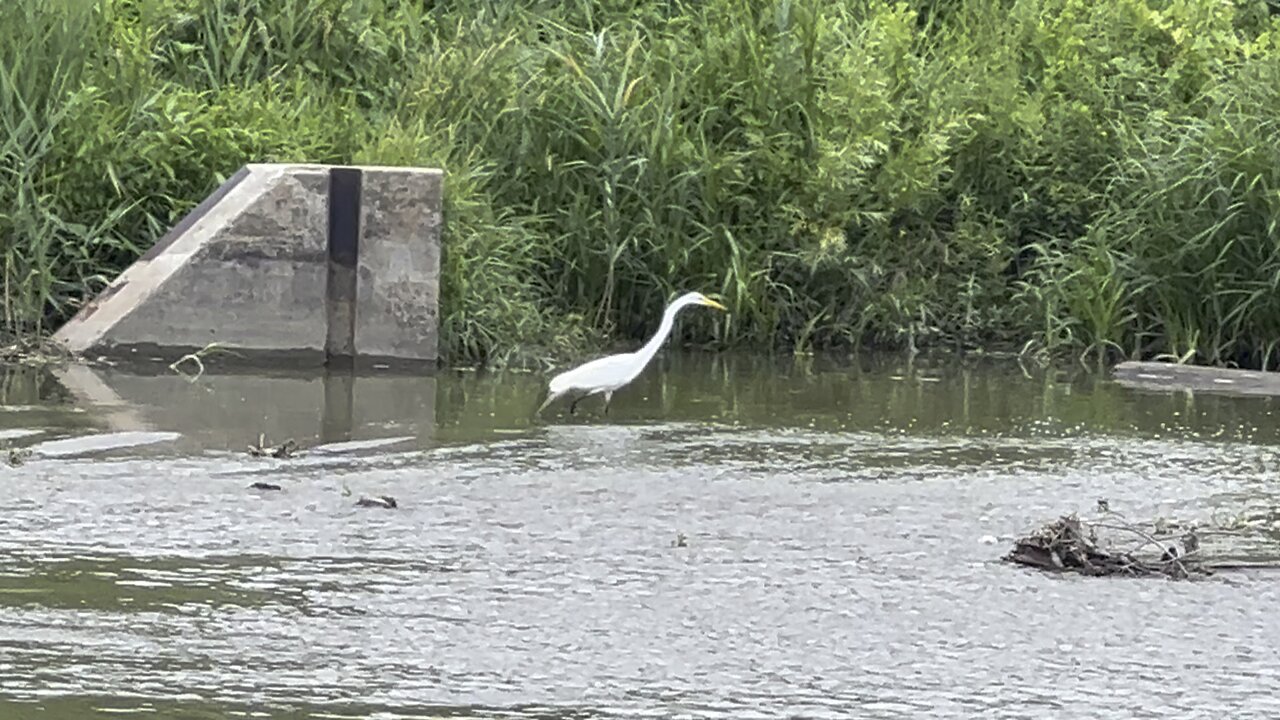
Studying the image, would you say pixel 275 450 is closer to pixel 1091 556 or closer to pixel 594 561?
pixel 594 561

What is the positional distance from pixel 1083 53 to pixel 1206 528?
27.6 feet

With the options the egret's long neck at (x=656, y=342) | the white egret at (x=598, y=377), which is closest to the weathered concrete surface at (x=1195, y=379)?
the egret's long neck at (x=656, y=342)

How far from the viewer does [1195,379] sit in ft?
41.8

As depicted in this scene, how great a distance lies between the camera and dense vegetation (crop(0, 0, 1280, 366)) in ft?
44.0

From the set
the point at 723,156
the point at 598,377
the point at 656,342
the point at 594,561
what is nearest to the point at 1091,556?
the point at 594,561

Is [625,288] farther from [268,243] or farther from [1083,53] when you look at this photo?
[1083,53]

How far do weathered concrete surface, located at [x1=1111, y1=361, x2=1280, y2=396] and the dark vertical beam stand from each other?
165 inches

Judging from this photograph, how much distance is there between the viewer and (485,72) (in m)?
14.8

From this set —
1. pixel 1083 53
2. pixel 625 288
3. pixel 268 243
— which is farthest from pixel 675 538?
pixel 1083 53

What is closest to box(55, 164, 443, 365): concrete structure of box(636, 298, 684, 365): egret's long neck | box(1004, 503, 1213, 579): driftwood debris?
box(636, 298, 684, 365): egret's long neck

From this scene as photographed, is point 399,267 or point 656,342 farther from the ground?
point 399,267

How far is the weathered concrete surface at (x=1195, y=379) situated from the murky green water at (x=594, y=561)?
0.87m

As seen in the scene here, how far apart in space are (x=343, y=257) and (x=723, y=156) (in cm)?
294

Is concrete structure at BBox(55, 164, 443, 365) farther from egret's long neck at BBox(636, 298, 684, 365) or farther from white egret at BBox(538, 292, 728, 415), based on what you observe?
white egret at BBox(538, 292, 728, 415)
